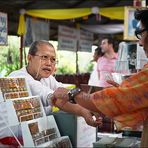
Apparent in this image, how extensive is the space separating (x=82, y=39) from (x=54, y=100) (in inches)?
315

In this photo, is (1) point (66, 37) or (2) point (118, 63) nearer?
(2) point (118, 63)

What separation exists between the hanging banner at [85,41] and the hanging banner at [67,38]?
1.48ft

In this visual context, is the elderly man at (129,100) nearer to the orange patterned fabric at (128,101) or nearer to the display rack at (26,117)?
the orange patterned fabric at (128,101)

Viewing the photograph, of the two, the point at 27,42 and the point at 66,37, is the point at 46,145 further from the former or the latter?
the point at 66,37

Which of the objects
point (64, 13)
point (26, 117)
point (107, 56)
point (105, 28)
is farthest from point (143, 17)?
point (105, 28)

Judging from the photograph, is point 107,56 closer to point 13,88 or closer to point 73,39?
point 73,39

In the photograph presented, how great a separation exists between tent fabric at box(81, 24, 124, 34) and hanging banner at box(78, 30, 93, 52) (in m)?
0.16

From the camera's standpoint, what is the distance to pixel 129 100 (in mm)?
1489

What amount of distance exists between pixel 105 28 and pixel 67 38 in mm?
2208

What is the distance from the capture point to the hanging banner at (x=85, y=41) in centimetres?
998

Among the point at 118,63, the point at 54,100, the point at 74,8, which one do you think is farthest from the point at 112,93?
the point at 74,8

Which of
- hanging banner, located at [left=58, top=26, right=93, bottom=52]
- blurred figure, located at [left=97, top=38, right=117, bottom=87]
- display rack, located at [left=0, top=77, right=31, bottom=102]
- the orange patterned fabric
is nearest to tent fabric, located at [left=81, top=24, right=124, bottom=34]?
hanging banner, located at [left=58, top=26, right=93, bottom=52]

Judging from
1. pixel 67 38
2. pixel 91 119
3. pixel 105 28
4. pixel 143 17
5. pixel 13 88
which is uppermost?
pixel 105 28

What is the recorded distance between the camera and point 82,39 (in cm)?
1005
